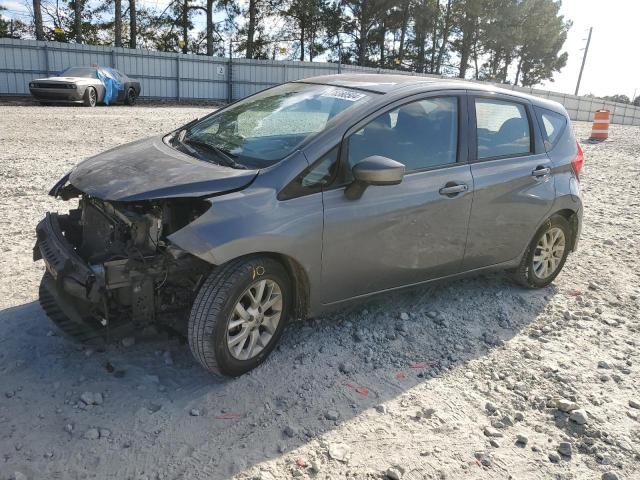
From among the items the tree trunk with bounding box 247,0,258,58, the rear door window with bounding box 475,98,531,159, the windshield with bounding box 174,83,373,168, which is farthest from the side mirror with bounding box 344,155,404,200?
the tree trunk with bounding box 247,0,258,58

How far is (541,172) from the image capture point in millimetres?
4617

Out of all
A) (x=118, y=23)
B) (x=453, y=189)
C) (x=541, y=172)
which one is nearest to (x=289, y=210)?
(x=453, y=189)

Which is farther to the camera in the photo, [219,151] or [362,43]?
[362,43]

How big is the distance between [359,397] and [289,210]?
1.17 metres

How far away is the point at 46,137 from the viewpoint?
11.0 m

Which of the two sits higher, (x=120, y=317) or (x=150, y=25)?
(x=150, y=25)

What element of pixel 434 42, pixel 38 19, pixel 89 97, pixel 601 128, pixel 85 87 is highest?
pixel 434 42

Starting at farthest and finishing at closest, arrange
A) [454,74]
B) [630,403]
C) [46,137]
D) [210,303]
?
[454,74]
[46,137]
[630,403]
[210,303]

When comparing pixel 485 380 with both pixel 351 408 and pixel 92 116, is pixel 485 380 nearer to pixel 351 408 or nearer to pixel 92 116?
pixel 351 408

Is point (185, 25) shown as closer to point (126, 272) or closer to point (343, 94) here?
point (343, 94)

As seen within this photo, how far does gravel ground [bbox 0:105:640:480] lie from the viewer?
2762 mm

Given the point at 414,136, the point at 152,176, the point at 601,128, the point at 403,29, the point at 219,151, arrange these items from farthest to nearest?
1. the point at 403,29
2. the point at 601,128
3. the point at 414,136
4. the point at 219,151
5. the point at 152,176

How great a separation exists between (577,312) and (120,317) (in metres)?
3.61

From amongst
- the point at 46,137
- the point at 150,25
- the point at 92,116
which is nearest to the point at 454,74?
the point at 150,25
